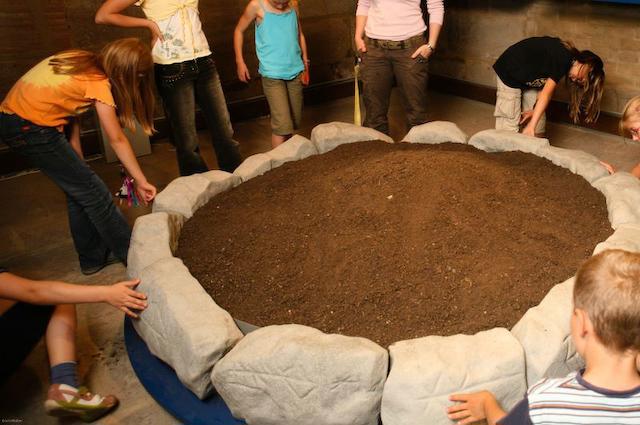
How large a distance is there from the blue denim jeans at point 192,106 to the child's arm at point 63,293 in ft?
5.04

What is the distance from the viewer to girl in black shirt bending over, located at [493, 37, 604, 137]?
3320mm

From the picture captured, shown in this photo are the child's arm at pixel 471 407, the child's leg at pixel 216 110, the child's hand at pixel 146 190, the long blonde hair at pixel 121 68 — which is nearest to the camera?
the child's arm at pixel 471 407

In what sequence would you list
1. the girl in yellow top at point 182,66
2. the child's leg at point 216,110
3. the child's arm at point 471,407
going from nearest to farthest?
1. the child's arm at point 471,407
2. the girl in yellow top at point 182,66
3. the child's leg at point 216,110

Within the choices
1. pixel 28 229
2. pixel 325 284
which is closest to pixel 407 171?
pixel 325 284

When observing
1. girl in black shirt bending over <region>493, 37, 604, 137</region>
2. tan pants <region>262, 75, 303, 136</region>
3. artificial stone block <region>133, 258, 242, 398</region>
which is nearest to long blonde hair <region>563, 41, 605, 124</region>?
girl in black shirt bending over <region>493, 37, 604, 137</region>

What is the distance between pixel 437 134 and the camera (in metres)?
3.25

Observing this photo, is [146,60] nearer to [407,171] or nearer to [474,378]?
[407,171]

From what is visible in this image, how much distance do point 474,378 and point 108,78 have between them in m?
2.00

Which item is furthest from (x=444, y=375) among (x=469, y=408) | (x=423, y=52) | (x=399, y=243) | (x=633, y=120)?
(x=423, y=52)

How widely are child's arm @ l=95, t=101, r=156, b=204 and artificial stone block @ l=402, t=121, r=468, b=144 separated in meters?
1.39

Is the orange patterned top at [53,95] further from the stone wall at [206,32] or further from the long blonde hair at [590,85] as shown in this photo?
the long blonde hair at [590,85]

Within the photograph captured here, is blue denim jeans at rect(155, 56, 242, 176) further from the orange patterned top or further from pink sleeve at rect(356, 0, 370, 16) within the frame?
pink sleeve at rect(356, 0, 370, 16)

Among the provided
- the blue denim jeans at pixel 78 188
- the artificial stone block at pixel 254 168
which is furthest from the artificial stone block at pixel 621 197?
the blue denim jeans at pixel 78 188

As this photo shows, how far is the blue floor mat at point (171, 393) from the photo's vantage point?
199 centimetres
